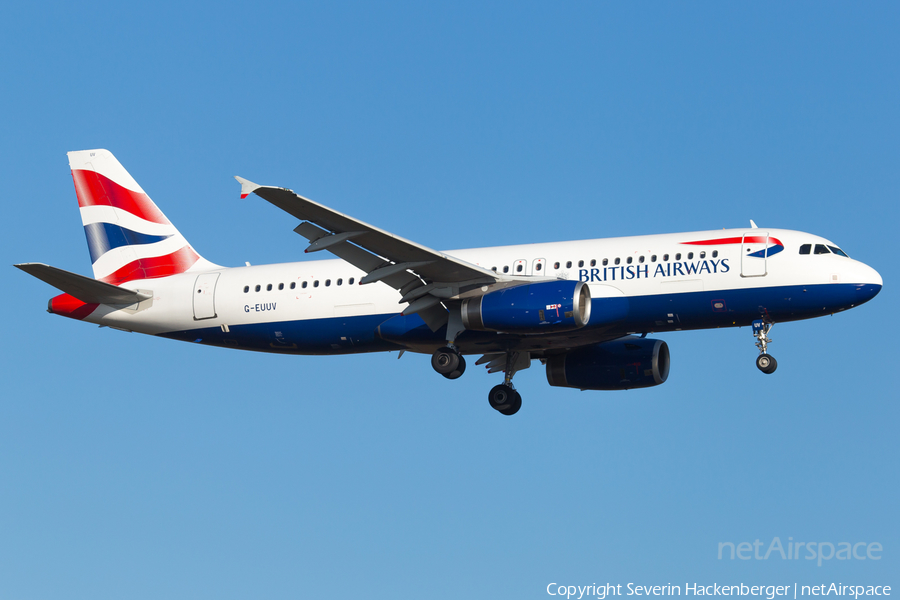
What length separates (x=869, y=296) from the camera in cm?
2933

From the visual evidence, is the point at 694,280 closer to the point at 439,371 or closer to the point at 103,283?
the point at 439,371

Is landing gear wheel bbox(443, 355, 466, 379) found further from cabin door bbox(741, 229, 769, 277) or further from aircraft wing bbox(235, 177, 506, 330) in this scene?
cabin door bbox(741, 229, 769, 277)

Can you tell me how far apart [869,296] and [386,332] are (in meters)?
13.9

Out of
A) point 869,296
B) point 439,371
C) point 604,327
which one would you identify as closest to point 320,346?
point 439,371

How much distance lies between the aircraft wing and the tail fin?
9.04m

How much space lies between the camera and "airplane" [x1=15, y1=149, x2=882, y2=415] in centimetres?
2944

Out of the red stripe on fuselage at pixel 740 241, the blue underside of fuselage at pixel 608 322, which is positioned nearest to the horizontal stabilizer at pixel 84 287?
the blue underside of fuselage at pixel 608 322

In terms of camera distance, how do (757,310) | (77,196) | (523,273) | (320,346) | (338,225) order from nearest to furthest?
(338,225) < (757,310) < (523,273) < (320,346) < (77,196)

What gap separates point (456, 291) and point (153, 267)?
11902mm

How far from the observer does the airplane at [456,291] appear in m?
29.4

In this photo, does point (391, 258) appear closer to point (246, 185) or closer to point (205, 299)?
point (246, 185)

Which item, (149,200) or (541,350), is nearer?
(541,350)

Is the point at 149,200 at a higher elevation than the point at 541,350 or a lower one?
higher

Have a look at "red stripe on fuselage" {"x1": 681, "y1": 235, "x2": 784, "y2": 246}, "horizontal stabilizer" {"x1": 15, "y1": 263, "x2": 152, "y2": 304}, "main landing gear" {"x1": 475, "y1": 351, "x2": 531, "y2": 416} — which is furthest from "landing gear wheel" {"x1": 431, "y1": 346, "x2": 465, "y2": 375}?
"horizontal stabilizer" {"x1": 15, "y1": 263, "x2": 152, "y2": 304}
